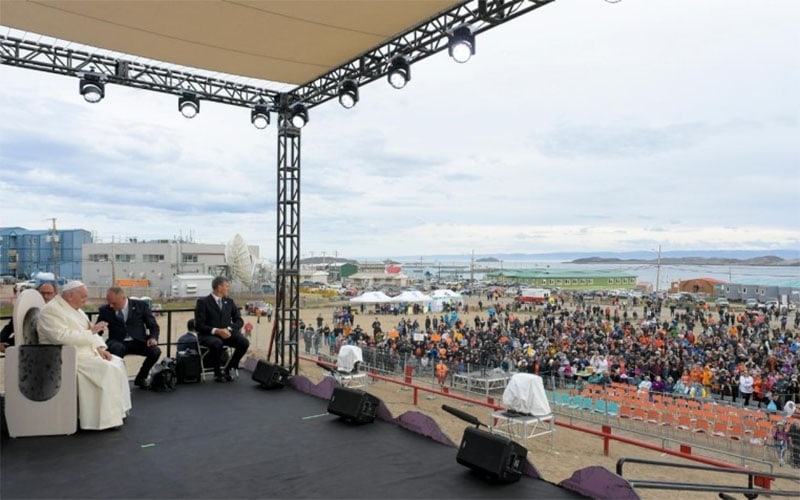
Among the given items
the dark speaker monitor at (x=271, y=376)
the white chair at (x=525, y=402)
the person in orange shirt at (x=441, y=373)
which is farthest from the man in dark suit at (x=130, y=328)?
the person in orange shirt at (x=441, y=373)

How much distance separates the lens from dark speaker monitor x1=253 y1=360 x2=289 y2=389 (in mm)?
5543

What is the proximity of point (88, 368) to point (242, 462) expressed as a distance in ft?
5.31

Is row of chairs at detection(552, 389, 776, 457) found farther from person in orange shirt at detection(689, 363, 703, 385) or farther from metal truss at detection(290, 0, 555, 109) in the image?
metal truss at detection(290, 0, 555, 109)

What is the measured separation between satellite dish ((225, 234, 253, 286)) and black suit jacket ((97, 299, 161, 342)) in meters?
38.5

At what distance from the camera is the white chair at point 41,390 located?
3633 millimetres

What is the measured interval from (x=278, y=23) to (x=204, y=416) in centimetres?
496

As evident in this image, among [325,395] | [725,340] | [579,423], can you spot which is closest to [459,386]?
[579,423]

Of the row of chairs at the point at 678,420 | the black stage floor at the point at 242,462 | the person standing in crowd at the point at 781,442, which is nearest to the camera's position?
the black stage floor at the point at 242,462

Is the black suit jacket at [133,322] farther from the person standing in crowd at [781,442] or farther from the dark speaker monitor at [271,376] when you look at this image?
the person standing in crowd at [781,442]

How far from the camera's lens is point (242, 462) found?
3.29m

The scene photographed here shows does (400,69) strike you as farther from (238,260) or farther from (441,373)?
(238,260)

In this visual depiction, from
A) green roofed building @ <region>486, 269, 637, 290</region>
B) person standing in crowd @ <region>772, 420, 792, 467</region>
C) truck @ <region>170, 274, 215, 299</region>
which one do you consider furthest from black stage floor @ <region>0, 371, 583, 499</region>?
green roofed building @ <region>486, 269, 637, 290</region>

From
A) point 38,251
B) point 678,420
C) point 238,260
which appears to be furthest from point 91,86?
point 38,251

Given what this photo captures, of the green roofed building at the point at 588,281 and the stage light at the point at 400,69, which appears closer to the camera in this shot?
the stage light at the point at 400,69
